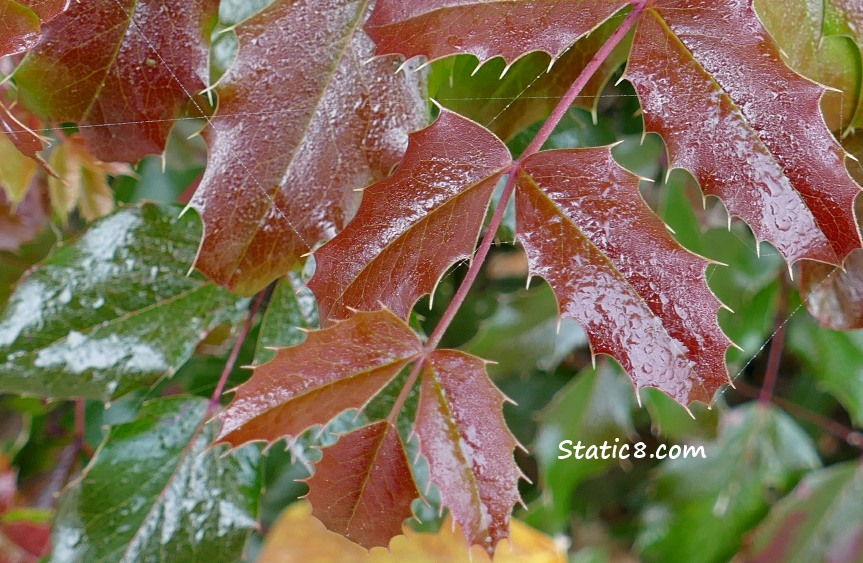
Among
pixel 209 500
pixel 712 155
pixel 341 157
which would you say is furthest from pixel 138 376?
pixel 712 155

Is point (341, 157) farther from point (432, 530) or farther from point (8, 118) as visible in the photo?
point (432, 530)

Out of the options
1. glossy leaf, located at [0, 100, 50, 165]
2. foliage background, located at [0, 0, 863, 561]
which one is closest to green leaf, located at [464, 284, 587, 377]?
foliage background, located at [0, 0, 863, 561]

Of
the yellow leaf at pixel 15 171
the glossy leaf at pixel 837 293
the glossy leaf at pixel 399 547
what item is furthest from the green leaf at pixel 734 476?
the yellow leaf at pixel 15 171

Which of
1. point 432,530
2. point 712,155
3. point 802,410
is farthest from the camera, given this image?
point 802,410

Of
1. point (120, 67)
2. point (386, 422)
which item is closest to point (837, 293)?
point (386, 422)

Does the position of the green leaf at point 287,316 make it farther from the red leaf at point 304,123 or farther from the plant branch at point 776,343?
the plant branch at point 776,343

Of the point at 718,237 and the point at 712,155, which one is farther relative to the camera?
the point at 718,237
